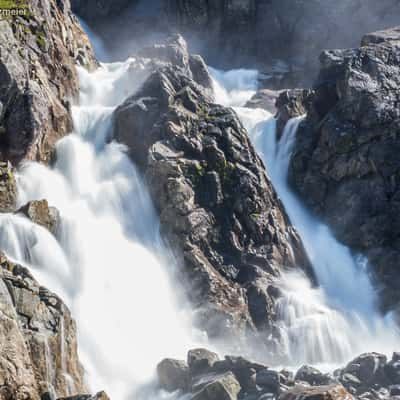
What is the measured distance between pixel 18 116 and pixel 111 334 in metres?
16.6

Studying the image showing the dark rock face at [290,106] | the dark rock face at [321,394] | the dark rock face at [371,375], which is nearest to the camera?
the dark rock face at [321,394]

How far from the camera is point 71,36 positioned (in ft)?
208

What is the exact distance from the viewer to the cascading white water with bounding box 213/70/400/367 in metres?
40.1

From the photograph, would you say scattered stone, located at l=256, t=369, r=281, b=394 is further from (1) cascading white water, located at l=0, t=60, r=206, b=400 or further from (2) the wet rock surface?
(1) cascading white water, located at l=0, t=60, r=206, b=400

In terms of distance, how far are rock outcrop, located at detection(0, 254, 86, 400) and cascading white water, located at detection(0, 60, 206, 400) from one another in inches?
157

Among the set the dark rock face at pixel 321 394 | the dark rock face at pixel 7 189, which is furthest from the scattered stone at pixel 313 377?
the dark rock face at pixel 7 189

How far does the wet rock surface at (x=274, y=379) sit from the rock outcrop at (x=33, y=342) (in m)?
5.40

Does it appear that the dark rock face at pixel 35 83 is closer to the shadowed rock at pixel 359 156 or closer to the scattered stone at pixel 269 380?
the shadowed rock at pixel 359 156

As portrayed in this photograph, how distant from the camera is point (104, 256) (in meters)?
40.8

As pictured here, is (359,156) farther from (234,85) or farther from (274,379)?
(234,85)

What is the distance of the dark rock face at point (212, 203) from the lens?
42.1 metres

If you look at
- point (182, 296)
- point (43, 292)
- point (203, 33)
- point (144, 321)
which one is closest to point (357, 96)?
point (182, 296)

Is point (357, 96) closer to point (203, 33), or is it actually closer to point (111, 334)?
point (111, 334)

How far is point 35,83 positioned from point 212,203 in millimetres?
14647
